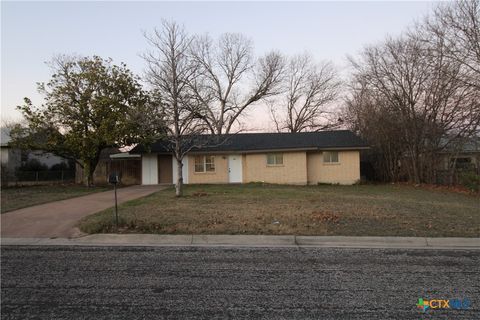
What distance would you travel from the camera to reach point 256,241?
7391mm

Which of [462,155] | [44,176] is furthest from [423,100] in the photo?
[44,176]

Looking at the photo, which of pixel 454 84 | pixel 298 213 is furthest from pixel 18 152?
pixel 454 84

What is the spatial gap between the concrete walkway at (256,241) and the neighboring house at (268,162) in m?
16.4

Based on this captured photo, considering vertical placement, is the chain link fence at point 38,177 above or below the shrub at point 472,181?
above

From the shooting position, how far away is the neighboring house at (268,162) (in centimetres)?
2409

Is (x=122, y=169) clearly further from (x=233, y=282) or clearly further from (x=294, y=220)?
(x=233, y=282)

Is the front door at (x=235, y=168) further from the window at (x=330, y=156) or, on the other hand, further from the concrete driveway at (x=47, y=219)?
the concrete driveway at (x=47, y=219)

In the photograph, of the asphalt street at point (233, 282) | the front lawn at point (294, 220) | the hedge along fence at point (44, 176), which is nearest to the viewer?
the asphalt street at point (233, 282)

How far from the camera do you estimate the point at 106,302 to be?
4062 millimetres

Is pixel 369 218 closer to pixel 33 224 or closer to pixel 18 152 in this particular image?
pixel 33 224

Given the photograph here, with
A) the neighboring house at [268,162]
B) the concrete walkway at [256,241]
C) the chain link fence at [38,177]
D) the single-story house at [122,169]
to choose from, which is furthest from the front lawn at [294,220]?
the chain link fence at [38,177]

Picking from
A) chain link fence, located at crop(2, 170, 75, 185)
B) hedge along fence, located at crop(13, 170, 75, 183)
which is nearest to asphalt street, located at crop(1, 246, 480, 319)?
chain link fence, located at crop(2, 170, 75, 185)

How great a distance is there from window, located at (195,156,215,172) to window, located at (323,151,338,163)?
8.48m

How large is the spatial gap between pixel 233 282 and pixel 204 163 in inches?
805
